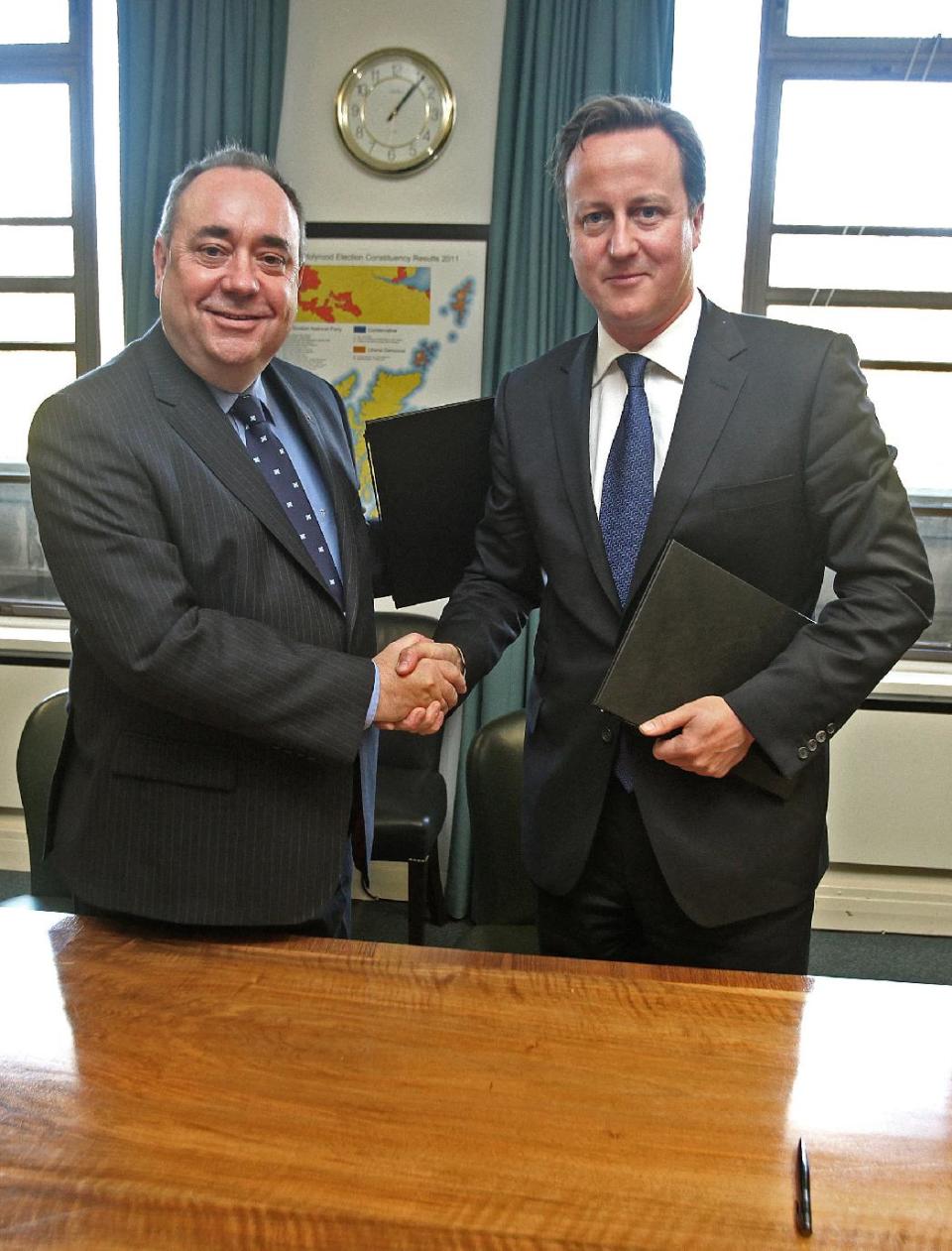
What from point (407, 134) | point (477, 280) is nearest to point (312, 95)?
point (407, 134)

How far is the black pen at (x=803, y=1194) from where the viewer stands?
36.2 inches

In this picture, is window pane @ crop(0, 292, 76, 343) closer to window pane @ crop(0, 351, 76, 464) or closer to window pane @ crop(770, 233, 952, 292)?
window pane @ crop(0, 351, 76, 464)

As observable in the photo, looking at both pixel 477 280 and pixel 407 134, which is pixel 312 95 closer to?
pixel 407 134

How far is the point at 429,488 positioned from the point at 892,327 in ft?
8.42

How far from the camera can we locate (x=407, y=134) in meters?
3.62

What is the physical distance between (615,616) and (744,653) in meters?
0.21

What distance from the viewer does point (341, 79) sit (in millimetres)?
3648

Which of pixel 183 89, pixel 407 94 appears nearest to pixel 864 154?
pixel 407 94

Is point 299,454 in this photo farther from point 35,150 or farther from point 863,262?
point 35,150

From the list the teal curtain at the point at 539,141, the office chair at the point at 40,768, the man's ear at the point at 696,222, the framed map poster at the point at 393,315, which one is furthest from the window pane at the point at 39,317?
the man's ear at the point at 696,222

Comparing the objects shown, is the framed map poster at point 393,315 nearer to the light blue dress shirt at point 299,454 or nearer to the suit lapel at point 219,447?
the light blue dress shirt at point 299,454

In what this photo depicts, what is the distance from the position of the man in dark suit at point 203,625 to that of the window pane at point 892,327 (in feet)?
8.58

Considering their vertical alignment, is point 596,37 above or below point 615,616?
above

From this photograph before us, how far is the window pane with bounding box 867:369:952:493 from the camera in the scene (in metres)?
3.87
